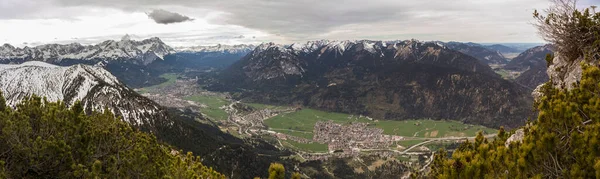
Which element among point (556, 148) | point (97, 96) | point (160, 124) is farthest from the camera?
point (97, 96)

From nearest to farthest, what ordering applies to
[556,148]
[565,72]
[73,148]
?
[556,148]
[73,148]
[565,72]

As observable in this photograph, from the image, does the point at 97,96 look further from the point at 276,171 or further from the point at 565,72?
the point at 565,72

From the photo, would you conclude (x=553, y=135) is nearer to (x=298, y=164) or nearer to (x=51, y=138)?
(x=51, y=138)

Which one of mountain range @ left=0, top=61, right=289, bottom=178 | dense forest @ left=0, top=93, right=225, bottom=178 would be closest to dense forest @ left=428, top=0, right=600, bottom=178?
dense forest @ left=0, top=93, right=225, bottom=178

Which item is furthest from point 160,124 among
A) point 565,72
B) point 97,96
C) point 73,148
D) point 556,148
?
point 556,148

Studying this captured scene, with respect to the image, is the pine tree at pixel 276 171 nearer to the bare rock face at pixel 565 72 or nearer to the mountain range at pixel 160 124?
the bare rock face at pixel 565 72

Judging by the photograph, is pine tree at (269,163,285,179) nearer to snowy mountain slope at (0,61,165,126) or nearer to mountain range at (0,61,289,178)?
mountain range at (0,61,289,178)

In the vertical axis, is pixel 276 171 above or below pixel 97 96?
above

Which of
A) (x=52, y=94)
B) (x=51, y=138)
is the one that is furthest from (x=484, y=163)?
(x=52, y=94)

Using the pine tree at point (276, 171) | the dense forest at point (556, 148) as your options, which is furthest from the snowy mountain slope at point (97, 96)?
the dense forest at point (556, 148)
